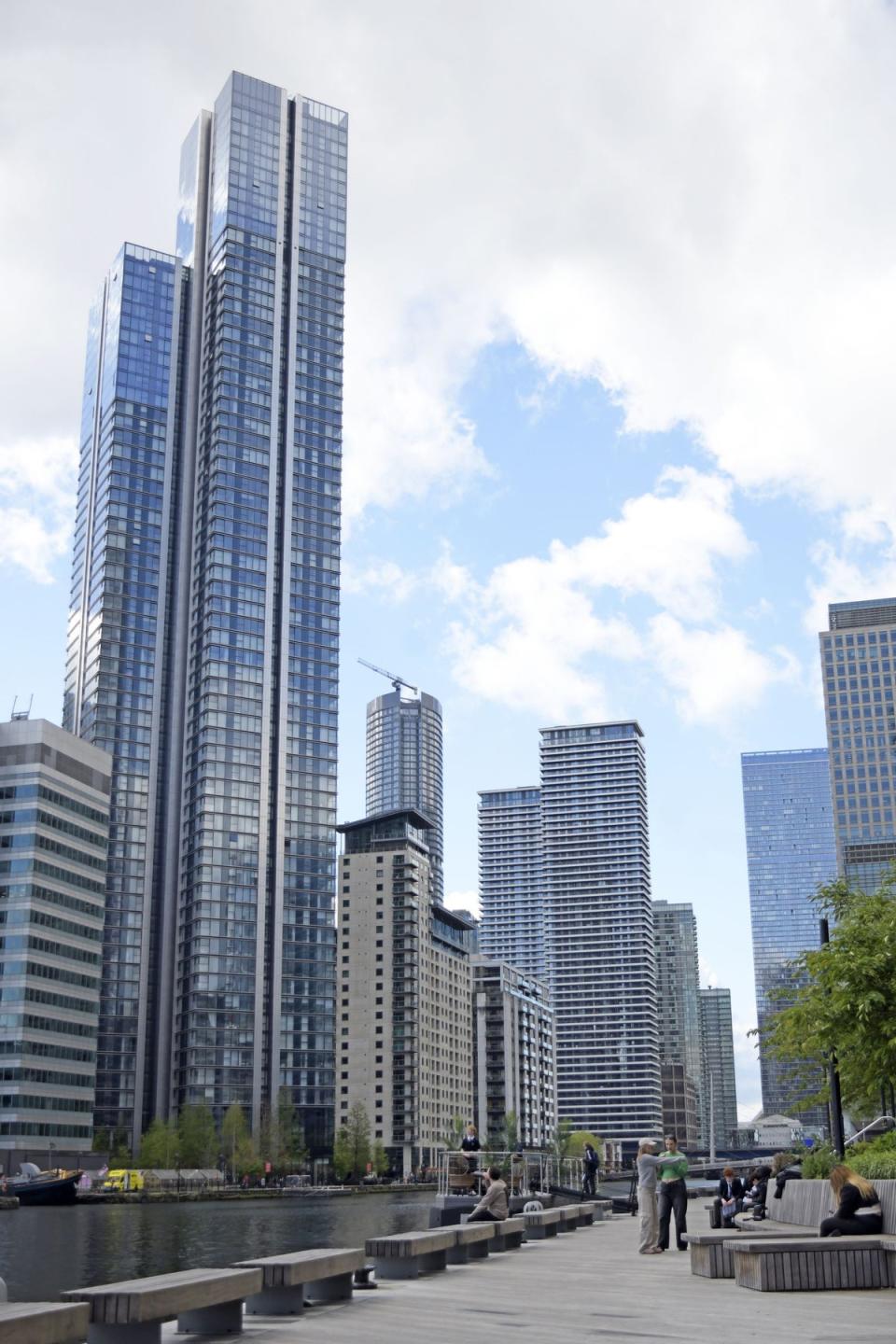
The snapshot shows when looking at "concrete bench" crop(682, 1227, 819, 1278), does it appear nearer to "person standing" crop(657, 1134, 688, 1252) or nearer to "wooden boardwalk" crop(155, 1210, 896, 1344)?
"wooden boardwalk" crop(155, 1210, 896, 1344)

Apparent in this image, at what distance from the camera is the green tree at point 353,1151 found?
184750mm

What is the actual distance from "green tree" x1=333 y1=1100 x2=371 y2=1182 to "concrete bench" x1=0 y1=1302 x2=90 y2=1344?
18477 centimetres

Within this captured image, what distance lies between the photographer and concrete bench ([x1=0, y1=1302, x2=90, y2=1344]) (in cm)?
957

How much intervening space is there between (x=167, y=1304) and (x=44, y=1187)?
11181 centimetres

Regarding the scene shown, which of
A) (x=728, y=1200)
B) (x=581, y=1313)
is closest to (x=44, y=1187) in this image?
(x=728, y=1200)

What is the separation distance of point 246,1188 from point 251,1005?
36923 millimetres

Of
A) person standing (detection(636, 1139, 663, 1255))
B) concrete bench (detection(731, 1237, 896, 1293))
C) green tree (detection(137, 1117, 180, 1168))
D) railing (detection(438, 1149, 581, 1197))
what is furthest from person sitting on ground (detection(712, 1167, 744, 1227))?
green tree (detection(137, 1117, 180, 1168))

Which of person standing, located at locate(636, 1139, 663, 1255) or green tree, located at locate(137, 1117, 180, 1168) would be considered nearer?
person standing, located at locate(636, 1139, 663, 1255)

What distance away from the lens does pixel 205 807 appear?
194m

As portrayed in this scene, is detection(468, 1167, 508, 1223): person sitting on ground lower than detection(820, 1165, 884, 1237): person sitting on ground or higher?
lower

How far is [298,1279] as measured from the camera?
13.8 meters

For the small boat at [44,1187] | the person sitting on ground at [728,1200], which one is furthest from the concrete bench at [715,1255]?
the small boat at [44,1187]

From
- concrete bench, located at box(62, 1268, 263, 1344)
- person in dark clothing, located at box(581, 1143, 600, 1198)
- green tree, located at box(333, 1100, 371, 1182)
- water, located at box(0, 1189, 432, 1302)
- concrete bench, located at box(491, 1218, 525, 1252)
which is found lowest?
green tree, located at box(333, 1100, 371, 1182)

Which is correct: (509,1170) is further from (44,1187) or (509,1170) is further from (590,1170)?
(44,1187)
